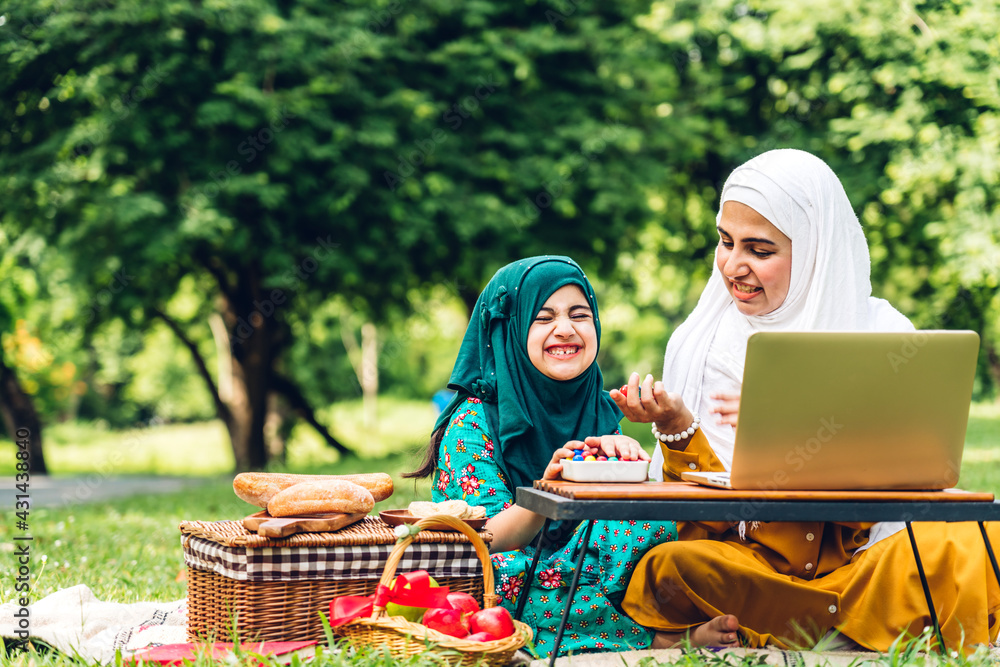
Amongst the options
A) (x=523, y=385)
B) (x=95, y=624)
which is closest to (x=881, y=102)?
(x=523, y=385)

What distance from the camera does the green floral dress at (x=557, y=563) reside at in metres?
3.20

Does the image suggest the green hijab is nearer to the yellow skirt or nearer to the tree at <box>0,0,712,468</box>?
the yellow skirt

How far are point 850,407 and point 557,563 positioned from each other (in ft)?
4.00

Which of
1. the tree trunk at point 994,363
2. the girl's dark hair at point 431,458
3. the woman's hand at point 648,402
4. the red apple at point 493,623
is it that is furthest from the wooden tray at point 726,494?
the tree trunk at point 994,363

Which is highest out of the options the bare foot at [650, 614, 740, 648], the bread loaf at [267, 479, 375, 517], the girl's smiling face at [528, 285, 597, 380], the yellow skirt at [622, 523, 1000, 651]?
the girl's smiling face at [528, 285, 597, 380]

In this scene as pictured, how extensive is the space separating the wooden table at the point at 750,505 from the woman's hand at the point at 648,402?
1.10 feet

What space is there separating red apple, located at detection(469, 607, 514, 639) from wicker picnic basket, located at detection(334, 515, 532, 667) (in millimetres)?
29

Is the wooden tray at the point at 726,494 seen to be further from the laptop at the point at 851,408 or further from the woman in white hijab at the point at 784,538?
the woman in white hijab at the point at 784,538

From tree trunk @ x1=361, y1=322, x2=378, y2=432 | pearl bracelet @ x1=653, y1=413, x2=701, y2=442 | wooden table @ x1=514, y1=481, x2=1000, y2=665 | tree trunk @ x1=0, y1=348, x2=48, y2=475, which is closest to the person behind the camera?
wooden table @ x1=514, y1=481, x2=1000, y2=665

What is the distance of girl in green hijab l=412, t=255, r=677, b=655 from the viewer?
10.6 ft

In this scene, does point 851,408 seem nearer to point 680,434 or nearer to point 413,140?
point 680,434

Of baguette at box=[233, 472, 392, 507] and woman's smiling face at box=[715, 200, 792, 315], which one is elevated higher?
woman's smiling face at box=[715, 200, 792, 315]

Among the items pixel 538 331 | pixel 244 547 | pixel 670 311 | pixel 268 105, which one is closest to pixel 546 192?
pixel 268 105

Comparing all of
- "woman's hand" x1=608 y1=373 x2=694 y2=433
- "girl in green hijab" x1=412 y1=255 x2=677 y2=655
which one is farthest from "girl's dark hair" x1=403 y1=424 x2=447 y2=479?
"woman's hand" x1=608 y1=373 x2=694 y2=433
